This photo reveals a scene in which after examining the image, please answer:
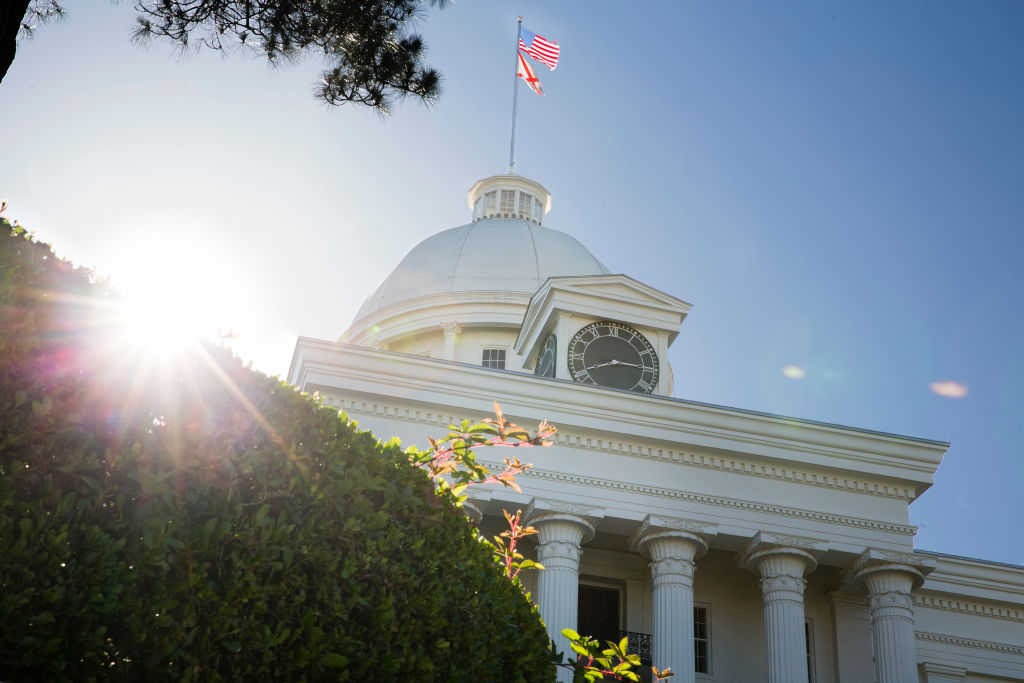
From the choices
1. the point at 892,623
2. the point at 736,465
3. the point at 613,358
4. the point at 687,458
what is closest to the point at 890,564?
the point at 892,623

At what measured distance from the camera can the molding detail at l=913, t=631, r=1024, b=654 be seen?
26578 mm

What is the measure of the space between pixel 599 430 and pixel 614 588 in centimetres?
433

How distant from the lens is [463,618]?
20.9ft

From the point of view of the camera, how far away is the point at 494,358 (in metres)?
38.4

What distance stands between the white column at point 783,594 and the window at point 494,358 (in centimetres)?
1624

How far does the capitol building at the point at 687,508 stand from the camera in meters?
22.1

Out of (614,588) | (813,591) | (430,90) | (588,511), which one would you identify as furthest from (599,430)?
(430,90)

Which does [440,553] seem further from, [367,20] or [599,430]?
[599,430]

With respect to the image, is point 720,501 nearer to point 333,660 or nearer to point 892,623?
point 892,623

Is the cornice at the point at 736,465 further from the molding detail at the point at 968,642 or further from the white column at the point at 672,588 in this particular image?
the molding detail at the point at 968,642

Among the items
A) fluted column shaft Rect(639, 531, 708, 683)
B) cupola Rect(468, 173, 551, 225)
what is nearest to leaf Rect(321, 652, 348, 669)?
fluted column shaft Rect(639, 531, 708, 683)

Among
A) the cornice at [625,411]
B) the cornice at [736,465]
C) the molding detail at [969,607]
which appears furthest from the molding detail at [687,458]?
the molding detail at [969,607]

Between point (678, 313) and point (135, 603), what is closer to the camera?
point (135, 603)

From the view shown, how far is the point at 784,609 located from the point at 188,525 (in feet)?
62.5
